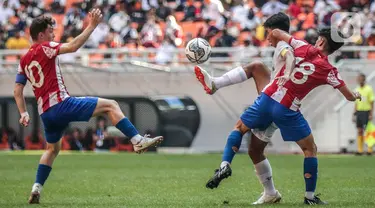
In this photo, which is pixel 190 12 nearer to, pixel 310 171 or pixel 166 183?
pixel 166 183

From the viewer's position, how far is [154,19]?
28.4 metres

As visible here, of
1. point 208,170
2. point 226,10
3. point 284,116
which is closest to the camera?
point 284,116

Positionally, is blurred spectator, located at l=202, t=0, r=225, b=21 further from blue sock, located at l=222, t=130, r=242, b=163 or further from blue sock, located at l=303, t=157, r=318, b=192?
blue sock, located at l=303, t=157, r=318, b=192

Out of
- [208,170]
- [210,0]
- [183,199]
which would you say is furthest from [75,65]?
[183,199]

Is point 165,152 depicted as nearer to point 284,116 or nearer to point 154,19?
point 154,19

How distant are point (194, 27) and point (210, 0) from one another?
972 millimetres

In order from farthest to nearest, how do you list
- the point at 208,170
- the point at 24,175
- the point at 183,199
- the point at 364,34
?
1. the point at 364,34
2. the point at 208,170
3. the point at 24,175
4. the point at 183,199

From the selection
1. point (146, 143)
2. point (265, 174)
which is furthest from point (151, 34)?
point (146, 143)

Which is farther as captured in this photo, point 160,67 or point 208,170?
point 160,67

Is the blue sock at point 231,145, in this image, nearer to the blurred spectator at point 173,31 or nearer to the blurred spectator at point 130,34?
the blurred spectator at point 173,31

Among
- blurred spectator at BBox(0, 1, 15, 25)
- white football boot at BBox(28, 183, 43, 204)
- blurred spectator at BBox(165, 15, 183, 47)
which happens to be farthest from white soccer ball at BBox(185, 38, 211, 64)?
blurred spectator at BBox(0, 1, 15, 25)

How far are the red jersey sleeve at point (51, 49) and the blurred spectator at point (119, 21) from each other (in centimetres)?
1804

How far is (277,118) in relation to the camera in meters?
10.2

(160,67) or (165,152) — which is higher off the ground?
(160,67)
